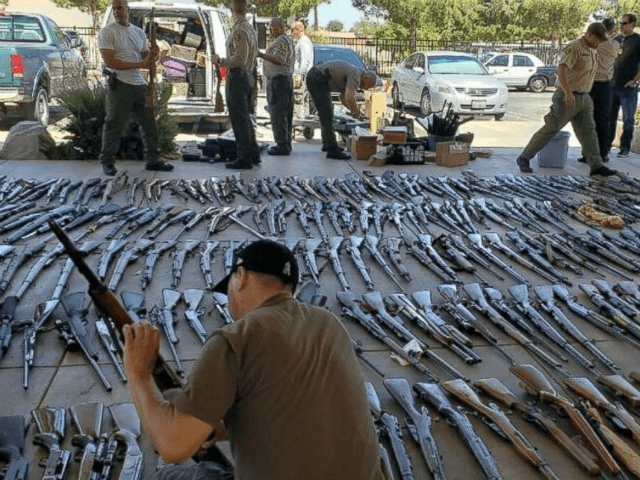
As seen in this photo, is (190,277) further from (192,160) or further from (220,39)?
(220,39)

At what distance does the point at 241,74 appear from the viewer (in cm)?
1009

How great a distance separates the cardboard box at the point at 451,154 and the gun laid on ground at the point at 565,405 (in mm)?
7186

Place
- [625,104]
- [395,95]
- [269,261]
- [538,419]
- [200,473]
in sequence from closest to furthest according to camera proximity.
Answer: [269,261] → [200,473] → [538,419] → [625,104] → [395,95]

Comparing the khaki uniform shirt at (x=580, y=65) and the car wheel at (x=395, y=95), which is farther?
the car wheel at (x=395, y=95)

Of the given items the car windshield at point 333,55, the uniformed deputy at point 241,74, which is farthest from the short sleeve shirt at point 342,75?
the car windshield at point 333,55

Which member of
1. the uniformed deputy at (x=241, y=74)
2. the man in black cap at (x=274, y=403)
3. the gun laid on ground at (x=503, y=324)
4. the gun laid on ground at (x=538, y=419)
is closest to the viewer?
the man in black cap at (x=274, y=403)

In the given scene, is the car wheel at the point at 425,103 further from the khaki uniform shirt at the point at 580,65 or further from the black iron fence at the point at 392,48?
the black iron fence at the point at 392,48

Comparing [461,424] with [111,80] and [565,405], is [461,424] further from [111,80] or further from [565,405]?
[111,80]

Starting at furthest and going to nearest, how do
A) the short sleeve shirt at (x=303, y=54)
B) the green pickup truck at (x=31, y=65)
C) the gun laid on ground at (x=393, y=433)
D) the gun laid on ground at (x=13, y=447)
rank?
1. the short sleeve shirt at (x=303, y=54)
2. the green pickup truck at (x=31, y=65)
3. the gun laid on ground at (x=393, y=433)
4. the gun laid on ground at (x=13, y=447)

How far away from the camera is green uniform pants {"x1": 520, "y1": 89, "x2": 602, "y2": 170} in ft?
32.9

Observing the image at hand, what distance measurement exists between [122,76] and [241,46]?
1.64m

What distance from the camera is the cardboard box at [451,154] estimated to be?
37.3 ft

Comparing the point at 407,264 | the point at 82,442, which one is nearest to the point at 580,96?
the point at 407,264

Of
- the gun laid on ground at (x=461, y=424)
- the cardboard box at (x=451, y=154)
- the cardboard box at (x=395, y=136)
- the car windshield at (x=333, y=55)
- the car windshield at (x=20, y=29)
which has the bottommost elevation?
the gun laid on ground at (x=461, y=424)
